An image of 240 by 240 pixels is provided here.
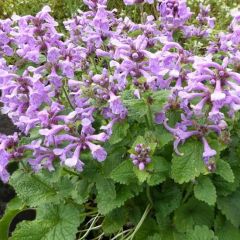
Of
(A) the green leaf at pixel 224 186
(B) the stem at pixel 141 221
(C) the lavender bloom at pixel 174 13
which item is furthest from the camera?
(C) the lavender bloom at pixel 174 13

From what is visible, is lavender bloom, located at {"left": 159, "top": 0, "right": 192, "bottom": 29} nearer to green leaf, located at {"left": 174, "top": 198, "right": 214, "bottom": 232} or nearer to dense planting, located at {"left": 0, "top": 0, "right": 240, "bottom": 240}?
dense planting, located at {"left": 0, "top": 0, "right": 240, "bottom": 240}

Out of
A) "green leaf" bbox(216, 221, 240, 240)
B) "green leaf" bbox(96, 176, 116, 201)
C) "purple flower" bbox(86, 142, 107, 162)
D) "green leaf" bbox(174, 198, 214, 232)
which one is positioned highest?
"purple flower" bbox(86, 142, 107, 162)

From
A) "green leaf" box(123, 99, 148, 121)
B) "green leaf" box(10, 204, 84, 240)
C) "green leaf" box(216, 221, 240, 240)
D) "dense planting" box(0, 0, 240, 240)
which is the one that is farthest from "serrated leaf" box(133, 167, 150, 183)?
"green leaf" box(216, 221, 240, 240)

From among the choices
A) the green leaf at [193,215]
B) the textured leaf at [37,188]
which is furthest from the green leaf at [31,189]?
the green leaf at [193,215]

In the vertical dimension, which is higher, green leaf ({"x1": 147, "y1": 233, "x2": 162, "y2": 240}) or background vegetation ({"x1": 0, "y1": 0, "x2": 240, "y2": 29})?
green leaf ({"x1": 147, "y1": 233, "x2": 162, "y2": 240})

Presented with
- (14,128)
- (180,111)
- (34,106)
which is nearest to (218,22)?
(14,128)

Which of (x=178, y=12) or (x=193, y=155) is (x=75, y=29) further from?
(x=193, y=155)

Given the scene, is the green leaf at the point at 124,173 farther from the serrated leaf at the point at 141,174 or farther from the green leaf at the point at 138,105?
the green leaf at the point at 138,105
